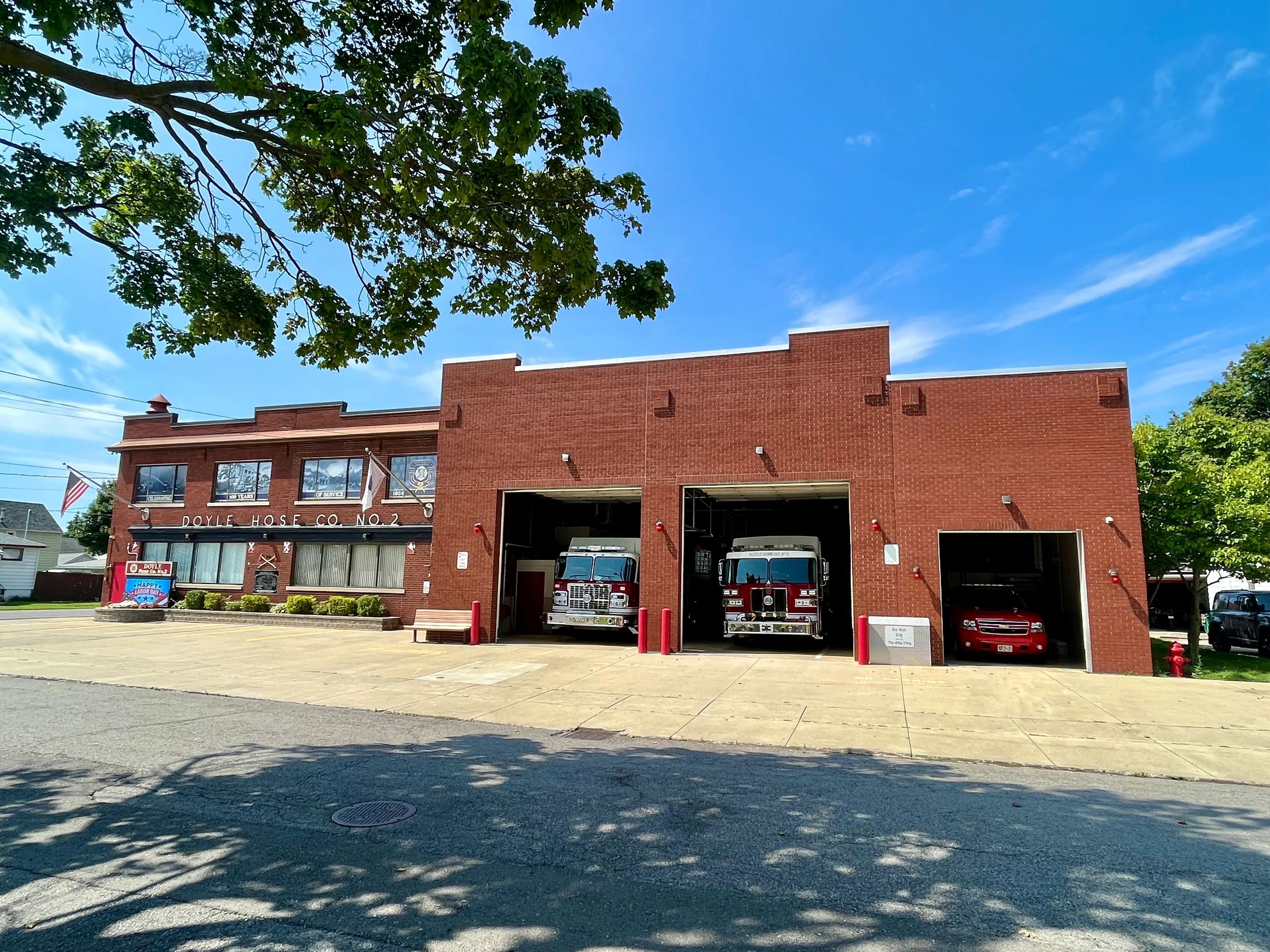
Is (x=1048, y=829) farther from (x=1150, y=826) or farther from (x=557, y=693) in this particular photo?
(x=557, y=693)

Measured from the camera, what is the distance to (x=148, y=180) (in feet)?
25.1

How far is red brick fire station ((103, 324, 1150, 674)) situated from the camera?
15.9 m

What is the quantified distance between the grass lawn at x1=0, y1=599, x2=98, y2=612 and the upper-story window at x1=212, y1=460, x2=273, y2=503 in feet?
39.5

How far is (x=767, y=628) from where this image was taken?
58.6 ft

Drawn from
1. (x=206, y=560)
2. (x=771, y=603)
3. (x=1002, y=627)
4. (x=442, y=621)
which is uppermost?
(x=206, y=560)

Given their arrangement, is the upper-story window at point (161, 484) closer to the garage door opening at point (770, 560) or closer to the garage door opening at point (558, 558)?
the garage door opening at point (558, 558)

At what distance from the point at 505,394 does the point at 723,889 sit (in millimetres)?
17564

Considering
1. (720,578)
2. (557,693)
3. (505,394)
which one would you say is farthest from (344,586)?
(557,693)

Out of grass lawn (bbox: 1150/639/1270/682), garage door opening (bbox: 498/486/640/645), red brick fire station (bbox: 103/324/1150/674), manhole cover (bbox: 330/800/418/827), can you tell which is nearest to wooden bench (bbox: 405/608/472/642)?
red brick fire station (bbox: 103/324/1150/674)

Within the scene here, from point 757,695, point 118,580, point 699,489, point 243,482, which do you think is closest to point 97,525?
point 118,580

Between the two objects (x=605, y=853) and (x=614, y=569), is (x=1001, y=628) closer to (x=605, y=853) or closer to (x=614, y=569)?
(x=614, y=569)

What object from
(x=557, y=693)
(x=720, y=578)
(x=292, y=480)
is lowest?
(x=557, y=693)

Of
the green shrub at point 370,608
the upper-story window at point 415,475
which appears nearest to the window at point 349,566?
the green shrub at point 370,608

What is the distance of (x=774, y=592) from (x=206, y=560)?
23405 millimetres
